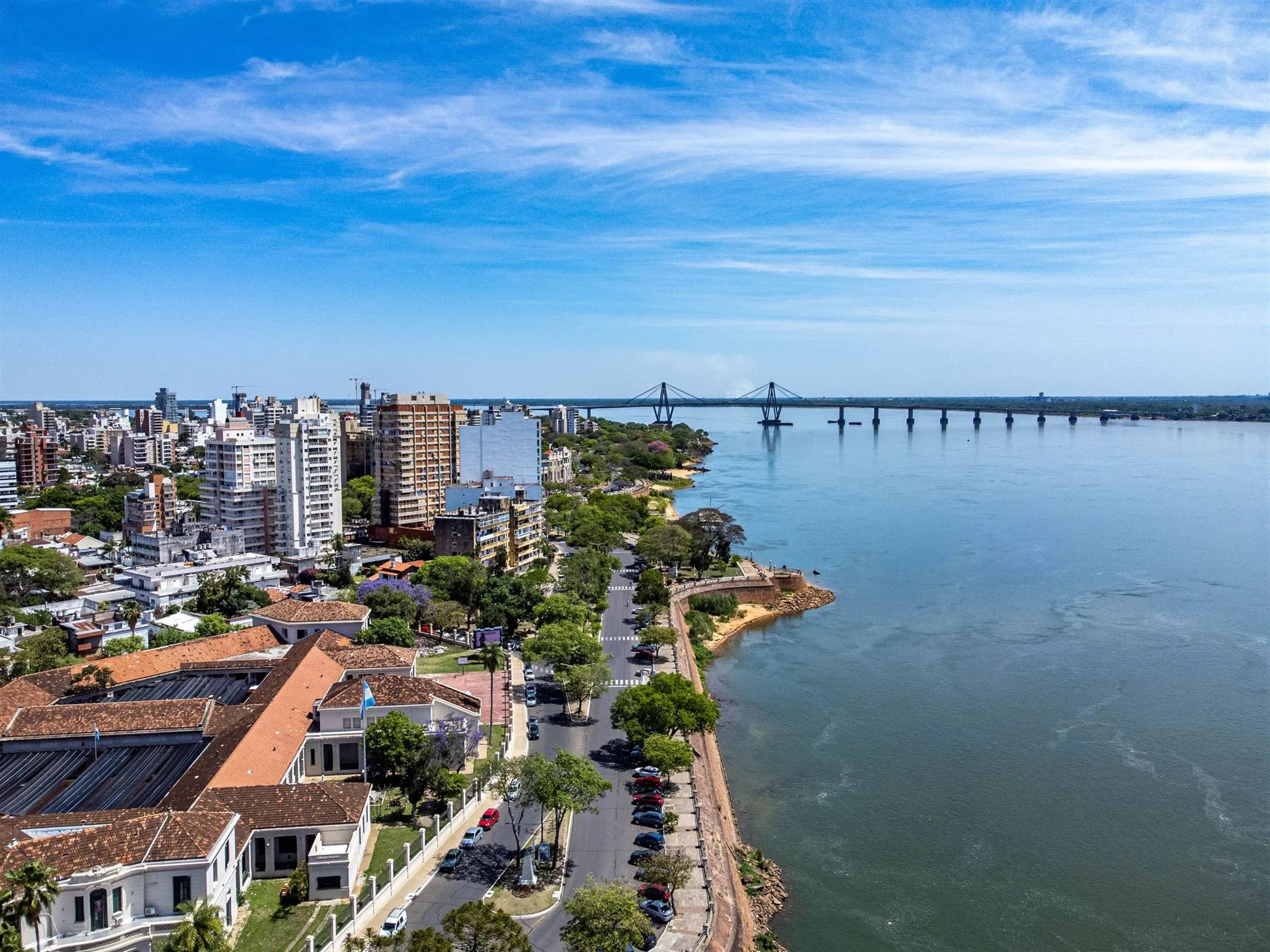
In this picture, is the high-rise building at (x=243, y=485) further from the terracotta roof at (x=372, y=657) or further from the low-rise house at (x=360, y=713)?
the low-rise house at (x=360, y=713)

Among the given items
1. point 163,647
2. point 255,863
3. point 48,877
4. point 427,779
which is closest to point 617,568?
point 163,647

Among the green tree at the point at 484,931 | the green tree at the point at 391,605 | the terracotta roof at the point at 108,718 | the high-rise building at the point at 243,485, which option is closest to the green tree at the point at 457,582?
the green tree at the point at 391,605

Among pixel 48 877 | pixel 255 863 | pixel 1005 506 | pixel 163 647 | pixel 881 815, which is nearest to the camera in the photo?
pixel 48 877

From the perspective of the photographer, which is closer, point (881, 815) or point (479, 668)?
point (881, 815)

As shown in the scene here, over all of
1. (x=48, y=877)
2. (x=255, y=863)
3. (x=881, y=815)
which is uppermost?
(x=48, y=877)

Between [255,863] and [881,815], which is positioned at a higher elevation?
[255,863]

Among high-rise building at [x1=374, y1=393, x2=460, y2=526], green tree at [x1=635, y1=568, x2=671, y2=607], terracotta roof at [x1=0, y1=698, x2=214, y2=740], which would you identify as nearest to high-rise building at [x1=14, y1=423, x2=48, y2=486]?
high-rise building at [x1=374, y1=393, x2=460, y2=526]

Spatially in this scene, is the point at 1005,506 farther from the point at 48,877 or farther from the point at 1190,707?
the point at 48,877
